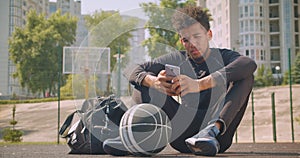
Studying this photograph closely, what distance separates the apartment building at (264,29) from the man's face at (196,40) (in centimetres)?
2530

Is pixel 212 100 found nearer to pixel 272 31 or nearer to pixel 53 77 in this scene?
pixel 53 77

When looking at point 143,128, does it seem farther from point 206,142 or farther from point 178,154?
point 178,154

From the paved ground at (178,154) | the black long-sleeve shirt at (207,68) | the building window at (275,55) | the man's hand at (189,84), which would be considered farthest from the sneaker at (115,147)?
the building window at (275,55)

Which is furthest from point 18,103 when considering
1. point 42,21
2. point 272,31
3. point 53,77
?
point 272,31

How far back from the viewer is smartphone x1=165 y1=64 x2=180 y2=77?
7.77ft

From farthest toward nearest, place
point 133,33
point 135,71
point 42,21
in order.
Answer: point 42,21 < point 133,33 < point 135,71

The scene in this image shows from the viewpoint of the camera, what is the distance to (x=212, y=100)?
2502 mm

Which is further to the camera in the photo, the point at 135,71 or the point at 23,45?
the point at 23,45

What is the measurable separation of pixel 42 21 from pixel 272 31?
16.4 metres

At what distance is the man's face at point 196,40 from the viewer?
2.49m

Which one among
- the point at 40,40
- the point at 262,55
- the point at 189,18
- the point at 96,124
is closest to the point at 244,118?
the point at 96,124

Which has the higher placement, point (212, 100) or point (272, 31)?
point (272, 31)

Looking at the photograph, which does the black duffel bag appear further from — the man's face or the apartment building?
the apartment building

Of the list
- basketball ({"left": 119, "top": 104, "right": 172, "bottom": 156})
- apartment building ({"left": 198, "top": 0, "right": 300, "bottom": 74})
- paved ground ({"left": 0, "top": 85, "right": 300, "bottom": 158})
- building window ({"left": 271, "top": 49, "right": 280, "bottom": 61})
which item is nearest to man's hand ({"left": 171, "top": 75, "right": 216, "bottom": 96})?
basketball ({"left": 119, "top": 104, "right": 172, "bottom": 156})
